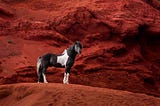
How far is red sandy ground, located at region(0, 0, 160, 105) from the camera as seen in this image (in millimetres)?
19422

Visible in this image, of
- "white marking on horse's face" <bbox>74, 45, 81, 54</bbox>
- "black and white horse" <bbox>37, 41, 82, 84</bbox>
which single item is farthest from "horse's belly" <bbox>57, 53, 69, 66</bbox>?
"white marking on horse's face" <bbox>74, 45, 81, 54</bbox>

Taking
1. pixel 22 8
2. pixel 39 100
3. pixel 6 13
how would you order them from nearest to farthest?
pixel 39 100 < pixel 6 13 < pixel 22 8

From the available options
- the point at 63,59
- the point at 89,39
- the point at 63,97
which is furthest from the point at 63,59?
the point at 89,39

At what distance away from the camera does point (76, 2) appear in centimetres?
2388

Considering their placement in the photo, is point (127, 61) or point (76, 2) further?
point (76, 2)

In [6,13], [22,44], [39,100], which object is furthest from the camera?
[6,13]

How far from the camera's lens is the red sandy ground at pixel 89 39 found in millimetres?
19422

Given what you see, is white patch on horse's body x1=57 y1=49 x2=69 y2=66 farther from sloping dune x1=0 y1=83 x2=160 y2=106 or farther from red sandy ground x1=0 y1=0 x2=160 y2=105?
red sandy ground x1=0 y1=0 x2=160 y2=105

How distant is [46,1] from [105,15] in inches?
161

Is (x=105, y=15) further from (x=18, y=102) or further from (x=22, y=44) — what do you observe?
(x=18, y=102)

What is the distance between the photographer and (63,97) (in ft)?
41.0

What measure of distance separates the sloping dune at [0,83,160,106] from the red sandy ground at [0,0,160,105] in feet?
14.0

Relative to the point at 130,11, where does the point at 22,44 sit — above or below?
below

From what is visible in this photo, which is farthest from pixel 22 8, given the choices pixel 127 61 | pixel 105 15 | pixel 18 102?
pixel 18 102
